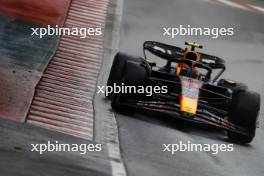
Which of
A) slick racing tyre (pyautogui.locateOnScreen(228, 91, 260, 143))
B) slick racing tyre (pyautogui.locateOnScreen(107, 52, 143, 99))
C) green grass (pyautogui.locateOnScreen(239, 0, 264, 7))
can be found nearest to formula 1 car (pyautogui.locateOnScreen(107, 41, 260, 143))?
slick racing tyre (pyautogui.locateOnScreen(228, 91, 260, 143))

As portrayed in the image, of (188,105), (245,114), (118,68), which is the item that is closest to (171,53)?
(118,68)

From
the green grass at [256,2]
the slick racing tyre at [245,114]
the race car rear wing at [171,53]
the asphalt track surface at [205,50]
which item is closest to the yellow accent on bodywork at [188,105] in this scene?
the asphalt track surface at [205,50]

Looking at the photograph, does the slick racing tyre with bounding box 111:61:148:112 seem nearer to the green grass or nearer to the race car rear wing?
the race car rear wing

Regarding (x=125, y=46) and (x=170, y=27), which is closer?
(x=125, y=46)

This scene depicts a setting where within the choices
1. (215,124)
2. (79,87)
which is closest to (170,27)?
(79,87)

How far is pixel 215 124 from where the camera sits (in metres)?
12.7

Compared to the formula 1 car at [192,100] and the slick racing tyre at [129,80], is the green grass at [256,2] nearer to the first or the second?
the formula 1 car at [192,100]

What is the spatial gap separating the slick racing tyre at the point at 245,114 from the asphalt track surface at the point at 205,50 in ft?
0.60

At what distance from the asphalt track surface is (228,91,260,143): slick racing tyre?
0.60 feet

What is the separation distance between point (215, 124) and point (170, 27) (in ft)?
32.4

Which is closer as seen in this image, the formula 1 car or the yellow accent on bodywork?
the yellow accent on bodywork

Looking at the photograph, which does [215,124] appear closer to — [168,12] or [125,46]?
[125,46]

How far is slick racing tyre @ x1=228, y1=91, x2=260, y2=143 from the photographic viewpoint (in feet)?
42.2

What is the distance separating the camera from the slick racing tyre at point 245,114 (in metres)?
12.9
